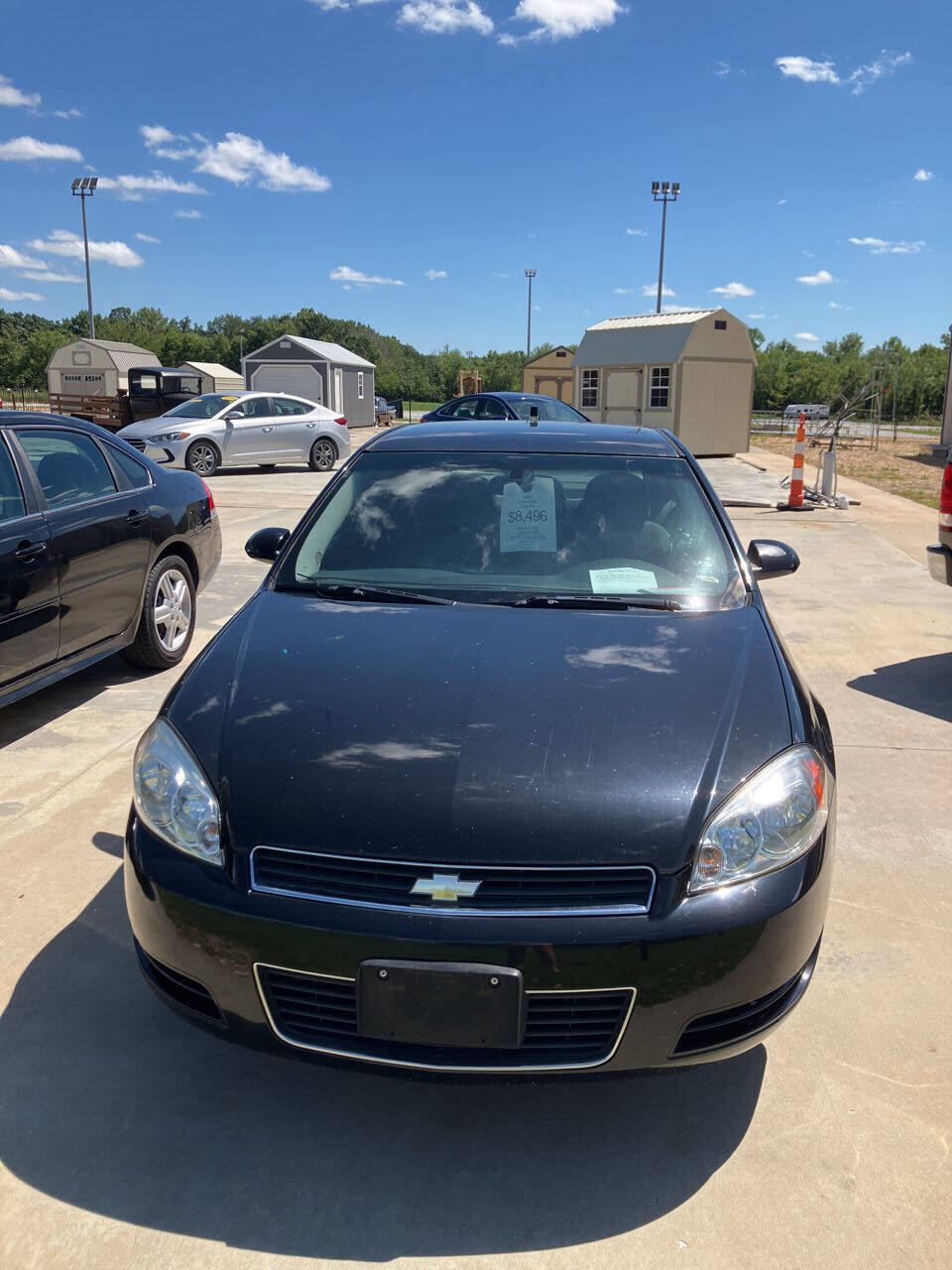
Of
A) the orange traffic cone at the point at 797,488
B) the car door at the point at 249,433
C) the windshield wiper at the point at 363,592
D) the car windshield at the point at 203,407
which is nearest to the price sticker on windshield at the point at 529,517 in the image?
the windshield wiper at the point at 363,592

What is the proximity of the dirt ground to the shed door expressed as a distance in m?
15.7

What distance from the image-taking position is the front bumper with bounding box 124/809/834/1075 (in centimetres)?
196

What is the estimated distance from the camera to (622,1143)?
2.28 m

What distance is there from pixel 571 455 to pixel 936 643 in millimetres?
4313

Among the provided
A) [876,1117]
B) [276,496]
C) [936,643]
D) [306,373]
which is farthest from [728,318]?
[876,1117]

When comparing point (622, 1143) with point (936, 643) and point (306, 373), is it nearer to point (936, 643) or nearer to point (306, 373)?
point (936, 643)

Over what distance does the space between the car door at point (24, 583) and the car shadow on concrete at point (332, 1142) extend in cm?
215

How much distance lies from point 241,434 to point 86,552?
49.0ft

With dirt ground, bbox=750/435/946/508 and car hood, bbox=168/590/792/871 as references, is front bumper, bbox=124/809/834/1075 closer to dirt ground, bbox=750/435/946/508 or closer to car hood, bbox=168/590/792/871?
car hood, bbox=168/590/792/871

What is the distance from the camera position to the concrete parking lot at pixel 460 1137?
2.01 m

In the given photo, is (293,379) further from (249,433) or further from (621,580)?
(621,580)

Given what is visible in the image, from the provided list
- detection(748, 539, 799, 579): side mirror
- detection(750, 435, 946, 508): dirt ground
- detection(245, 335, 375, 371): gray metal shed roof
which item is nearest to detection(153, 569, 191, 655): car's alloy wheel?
detection(748, 539, 799, 579): side mirror

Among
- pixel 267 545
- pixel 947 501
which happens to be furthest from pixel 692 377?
pixel 267 545

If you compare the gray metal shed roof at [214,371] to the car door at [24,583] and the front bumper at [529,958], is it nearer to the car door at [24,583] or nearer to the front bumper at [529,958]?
the car door at [24,583]
